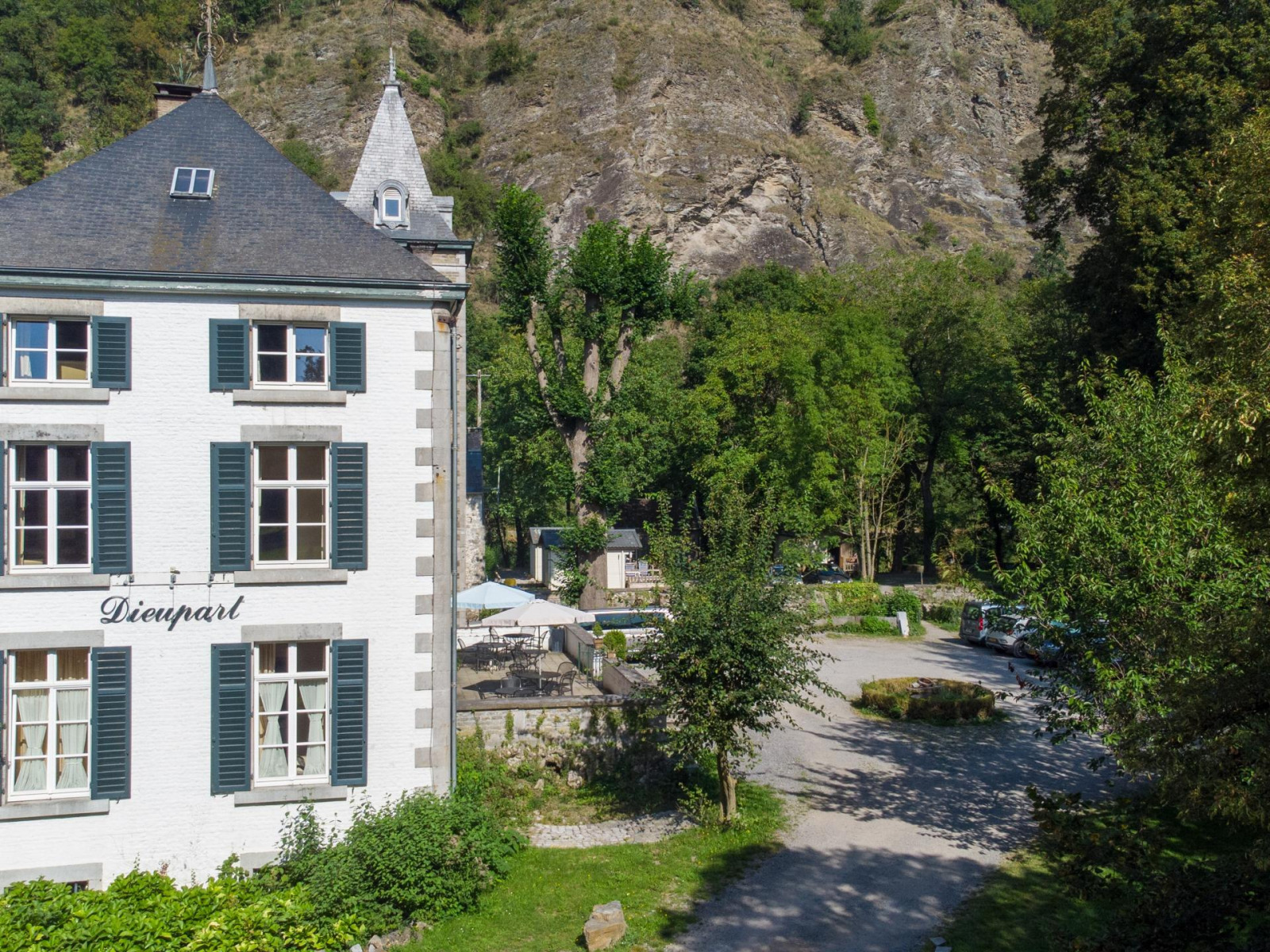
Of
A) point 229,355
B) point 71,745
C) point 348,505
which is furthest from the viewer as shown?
point 348,505

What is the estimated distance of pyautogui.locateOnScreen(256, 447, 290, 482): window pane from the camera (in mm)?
13359

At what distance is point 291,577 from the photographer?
42.9ft

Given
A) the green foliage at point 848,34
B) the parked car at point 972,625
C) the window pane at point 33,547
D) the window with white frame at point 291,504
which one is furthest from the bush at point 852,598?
the green foliage at point 848,34

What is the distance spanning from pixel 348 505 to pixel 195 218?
4.48 meters

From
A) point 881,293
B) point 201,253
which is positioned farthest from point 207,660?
point 881,293

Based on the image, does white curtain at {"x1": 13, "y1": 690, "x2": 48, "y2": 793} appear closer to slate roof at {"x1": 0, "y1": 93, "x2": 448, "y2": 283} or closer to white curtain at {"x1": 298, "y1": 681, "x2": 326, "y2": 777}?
white curtain at {"x1": 298, "y1": 681, "x2": 326, "y2": 777}

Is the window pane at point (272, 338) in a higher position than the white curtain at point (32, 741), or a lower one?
higher

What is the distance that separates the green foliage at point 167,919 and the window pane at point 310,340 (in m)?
6.58

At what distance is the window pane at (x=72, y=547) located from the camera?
12727 mm

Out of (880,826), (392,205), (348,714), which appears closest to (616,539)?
(392,205)

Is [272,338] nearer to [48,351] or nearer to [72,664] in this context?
[48,351]

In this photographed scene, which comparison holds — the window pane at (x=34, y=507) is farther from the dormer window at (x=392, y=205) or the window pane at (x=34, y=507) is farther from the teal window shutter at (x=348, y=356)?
the dormer window at (x=392, y=205)

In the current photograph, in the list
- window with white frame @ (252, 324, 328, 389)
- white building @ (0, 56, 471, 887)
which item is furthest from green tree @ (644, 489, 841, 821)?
window with white frame @ (252, 324, 328, 389)

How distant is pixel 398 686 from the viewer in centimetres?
1348
